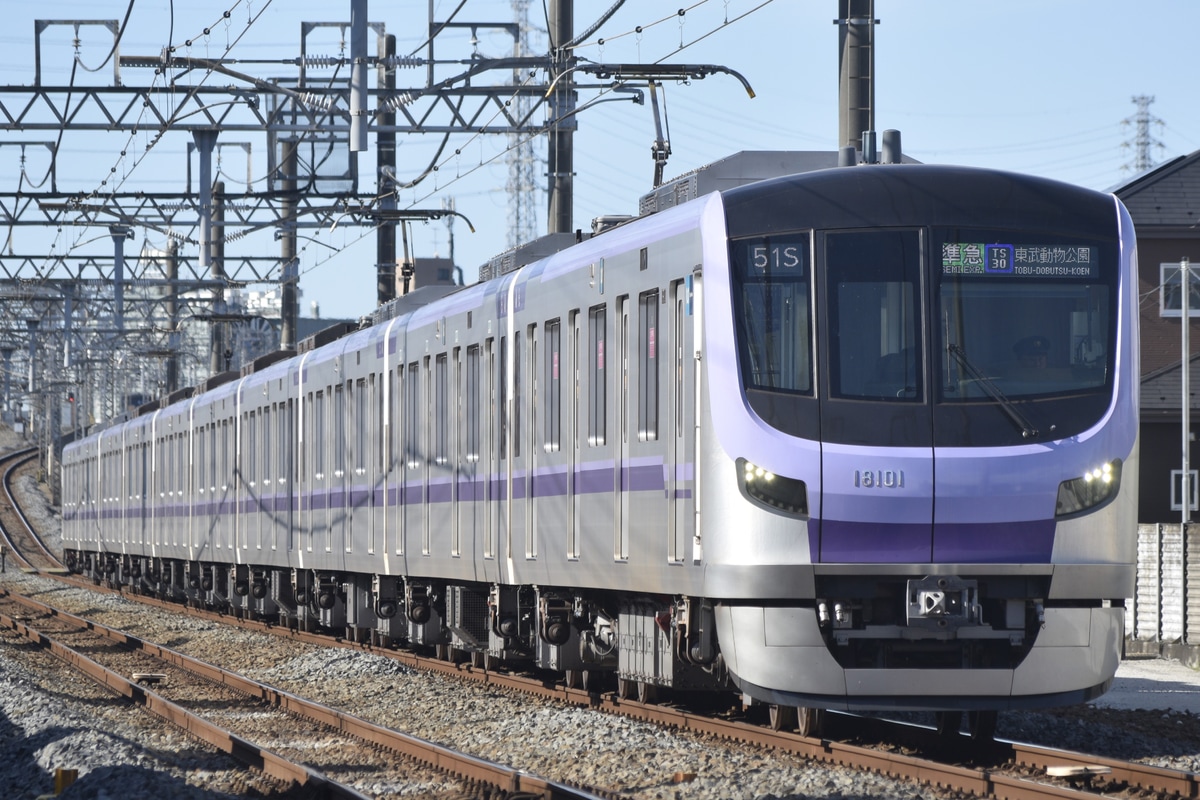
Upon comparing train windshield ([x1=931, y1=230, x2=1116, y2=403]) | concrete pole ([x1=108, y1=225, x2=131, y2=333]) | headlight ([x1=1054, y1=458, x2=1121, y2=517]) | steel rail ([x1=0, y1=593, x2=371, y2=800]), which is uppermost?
concrete pole ([x1=108, y1=225, x2=131, y2=333])

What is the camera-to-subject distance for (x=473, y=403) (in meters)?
15.4

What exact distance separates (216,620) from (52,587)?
1540 centimetres

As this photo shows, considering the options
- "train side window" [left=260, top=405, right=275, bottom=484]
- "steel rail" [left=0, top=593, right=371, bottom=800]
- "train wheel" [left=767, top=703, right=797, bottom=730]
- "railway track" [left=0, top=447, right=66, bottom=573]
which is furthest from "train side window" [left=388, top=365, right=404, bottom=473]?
"railway track" [left=0, top=447, right=66, bottom=573]

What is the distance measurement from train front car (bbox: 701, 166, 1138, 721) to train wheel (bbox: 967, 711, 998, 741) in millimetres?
790

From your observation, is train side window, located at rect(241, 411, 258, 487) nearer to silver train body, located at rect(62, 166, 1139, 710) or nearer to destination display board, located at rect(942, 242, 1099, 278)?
silver train body, located at rect(62, 166, 1139, 710)

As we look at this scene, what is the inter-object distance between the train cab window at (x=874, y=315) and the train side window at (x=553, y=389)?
3.48 m

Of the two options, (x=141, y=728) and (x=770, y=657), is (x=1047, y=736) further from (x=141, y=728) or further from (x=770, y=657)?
(x=141, y=728)

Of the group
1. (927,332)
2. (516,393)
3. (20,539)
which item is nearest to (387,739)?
(516,393)

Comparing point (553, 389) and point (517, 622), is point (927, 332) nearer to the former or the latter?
point (553, 389)

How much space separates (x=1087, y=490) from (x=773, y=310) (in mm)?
1887

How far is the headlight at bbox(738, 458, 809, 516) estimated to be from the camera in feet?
31.8

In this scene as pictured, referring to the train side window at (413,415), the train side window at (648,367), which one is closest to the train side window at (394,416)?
the train side window at (413,415)

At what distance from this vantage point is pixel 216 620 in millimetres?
28844

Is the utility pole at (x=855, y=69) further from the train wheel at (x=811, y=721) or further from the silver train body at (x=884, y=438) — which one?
the train wheel at (x=811, y=721)
